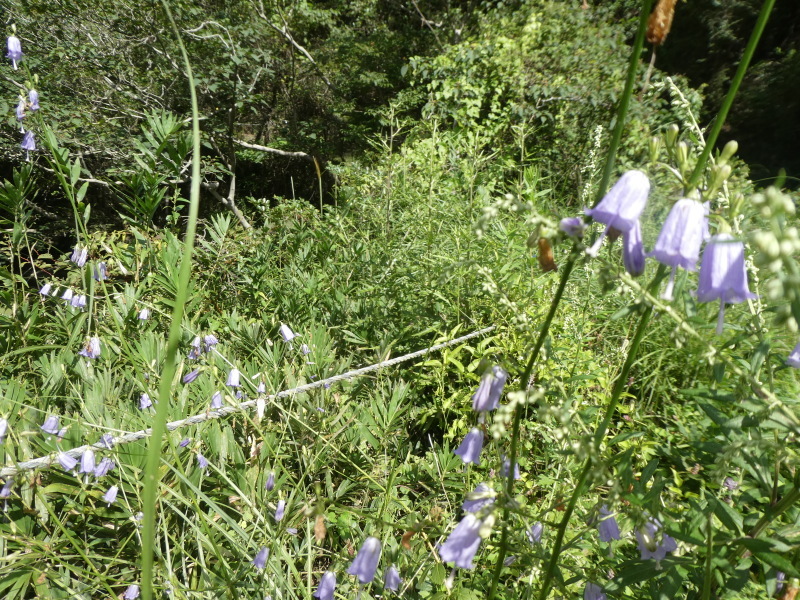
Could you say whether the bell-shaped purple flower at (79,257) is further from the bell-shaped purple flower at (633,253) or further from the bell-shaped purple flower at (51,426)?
the bell-shaped purple flower at (633,253)

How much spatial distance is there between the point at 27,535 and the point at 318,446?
808mm

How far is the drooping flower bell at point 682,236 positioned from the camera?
0.54 meters

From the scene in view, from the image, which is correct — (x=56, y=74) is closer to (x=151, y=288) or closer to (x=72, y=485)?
(x=151, y=288)

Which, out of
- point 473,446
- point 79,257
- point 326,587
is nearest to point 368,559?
point 326,587

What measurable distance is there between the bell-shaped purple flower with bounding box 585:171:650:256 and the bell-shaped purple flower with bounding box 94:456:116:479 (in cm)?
133

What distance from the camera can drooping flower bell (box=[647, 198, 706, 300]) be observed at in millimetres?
538

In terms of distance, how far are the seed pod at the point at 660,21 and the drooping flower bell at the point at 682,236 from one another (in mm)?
185

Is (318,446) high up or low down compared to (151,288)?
up

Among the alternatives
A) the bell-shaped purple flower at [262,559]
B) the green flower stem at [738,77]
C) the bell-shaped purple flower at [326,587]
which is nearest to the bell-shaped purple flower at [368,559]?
the bell-shaped purple flower at [326,587]

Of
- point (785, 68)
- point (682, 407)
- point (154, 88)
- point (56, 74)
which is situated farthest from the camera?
point (785, 68)

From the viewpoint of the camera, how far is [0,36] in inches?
201

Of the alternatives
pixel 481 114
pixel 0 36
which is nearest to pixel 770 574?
pixel 481 114

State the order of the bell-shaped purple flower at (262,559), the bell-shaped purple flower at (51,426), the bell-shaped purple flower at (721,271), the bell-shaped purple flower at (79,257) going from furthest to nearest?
1. the bell-shaped purple flower at (79,257)
2. the bell-shaped purple flower at (51,426)
3. the bell-shaped purple flower at (262,559)
4. the bell-shaped purple flower at (721,271)

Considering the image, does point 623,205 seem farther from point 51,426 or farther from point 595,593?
point 51,426
